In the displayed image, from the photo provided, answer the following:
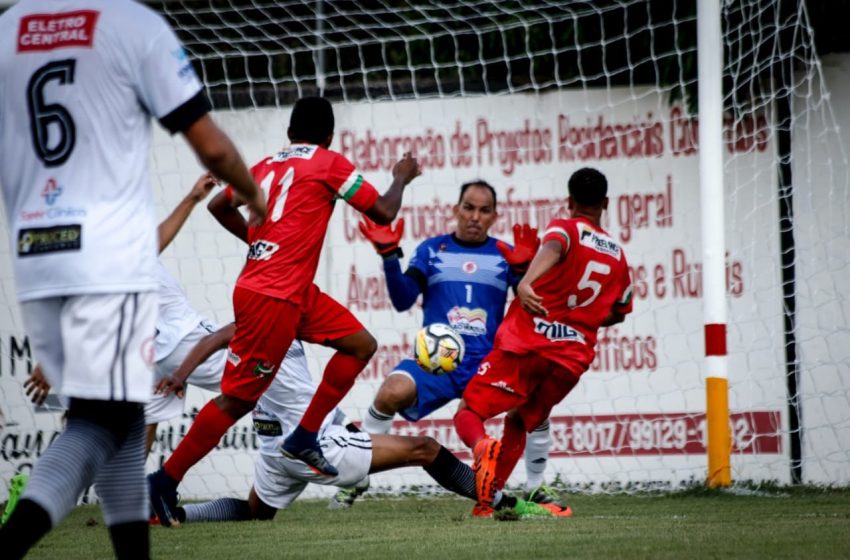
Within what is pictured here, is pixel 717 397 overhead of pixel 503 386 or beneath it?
beneath

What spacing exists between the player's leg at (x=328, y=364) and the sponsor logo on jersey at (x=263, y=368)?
0.26 metres

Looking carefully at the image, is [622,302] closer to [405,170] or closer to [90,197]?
[405,170]

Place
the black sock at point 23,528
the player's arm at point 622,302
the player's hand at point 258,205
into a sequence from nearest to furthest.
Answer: the black sock at point 23,528, the player's hand at point 258,205, the player's arm at point 622,302

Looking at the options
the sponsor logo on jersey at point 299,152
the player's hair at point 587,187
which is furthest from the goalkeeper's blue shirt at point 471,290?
the sponsor logo on jersey at point 299,152

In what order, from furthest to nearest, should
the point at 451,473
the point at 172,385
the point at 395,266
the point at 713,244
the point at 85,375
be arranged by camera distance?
the point at 713,244
the point at 395,266
the point at 172,385
the point at 451,473
the point at 85,375

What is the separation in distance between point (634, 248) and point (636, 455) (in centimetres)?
Answer: 141

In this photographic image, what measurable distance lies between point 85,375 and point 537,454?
14.3 feet

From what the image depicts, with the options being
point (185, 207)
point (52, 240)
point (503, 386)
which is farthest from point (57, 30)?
point (503, 386)

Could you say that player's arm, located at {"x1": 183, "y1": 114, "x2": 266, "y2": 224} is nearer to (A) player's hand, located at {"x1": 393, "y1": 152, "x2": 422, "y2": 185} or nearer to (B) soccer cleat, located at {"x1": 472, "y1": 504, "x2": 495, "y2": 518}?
(A) player's hand, located at {"x1": 393, "y1": 152, "x2": 422, "y2": 185}

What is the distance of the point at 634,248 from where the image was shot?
906cm

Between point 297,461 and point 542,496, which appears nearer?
point 297,461

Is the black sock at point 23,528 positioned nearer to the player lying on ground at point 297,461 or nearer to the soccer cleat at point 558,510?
the player lying on ground at point 297,461

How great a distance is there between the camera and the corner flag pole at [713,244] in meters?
7.61

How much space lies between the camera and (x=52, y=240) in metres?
3.29
